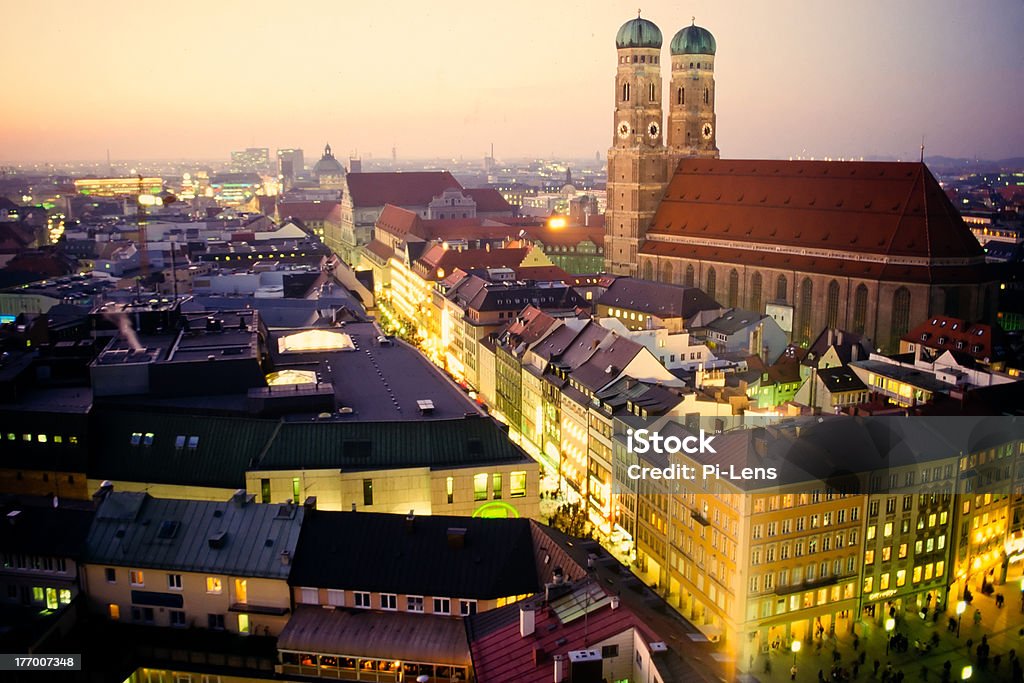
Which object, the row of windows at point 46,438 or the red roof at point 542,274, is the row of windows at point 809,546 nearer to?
the row of windows at point 46,438

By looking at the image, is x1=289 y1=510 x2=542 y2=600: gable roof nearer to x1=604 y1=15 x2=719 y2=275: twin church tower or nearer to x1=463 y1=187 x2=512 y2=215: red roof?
x1=604 y1=15 x2=719 y2=275: twin church tower

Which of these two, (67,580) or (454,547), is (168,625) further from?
(454,547)

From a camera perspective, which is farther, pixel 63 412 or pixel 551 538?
pixel 63 412

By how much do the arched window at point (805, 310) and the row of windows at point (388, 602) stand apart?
7113 cm

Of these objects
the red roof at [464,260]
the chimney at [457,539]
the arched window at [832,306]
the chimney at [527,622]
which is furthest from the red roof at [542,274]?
the chimney at [527,622]

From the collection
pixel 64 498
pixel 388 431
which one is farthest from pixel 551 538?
pixel 64 498

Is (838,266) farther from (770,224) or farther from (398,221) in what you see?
(398,221)

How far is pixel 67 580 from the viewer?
4075cm

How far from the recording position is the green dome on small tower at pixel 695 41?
415ft

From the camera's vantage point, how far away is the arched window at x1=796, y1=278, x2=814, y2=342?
102 metres

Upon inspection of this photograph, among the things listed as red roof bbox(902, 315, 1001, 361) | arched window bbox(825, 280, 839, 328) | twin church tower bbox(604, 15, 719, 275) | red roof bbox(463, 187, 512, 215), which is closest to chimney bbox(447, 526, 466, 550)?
red roof bbox(902, 315, 1001, 361)

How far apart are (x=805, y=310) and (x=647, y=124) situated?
33157 millimetres

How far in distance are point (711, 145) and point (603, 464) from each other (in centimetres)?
7841

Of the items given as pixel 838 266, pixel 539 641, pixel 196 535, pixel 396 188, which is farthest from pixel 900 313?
pixel 396 188
